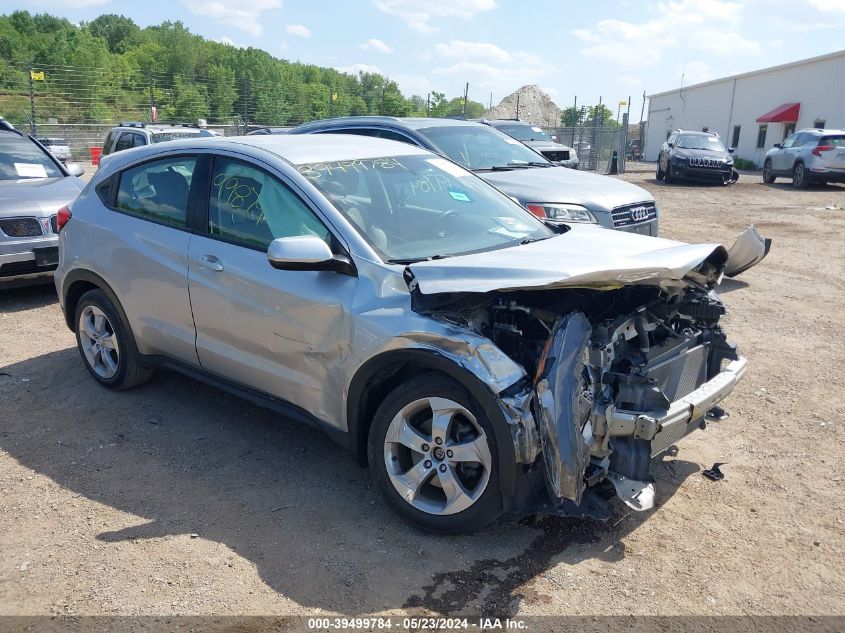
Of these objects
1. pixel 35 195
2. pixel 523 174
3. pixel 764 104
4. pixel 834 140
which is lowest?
pixel 35 195

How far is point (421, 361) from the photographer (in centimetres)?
343

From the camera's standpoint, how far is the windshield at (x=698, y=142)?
905 inches

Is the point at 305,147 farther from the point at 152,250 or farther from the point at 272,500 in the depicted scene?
the point at 272,500

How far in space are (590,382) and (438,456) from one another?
2.58 feet

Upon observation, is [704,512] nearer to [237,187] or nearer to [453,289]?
[453,289]

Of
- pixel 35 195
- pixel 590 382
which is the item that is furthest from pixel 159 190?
pixel 35 195

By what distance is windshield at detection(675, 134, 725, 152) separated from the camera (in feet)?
75.4

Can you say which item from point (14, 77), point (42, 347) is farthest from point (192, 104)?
point (42, 347)

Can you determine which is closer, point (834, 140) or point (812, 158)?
point (834, 140)

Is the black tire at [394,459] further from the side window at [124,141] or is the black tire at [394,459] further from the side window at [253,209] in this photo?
the side window at [124,141]

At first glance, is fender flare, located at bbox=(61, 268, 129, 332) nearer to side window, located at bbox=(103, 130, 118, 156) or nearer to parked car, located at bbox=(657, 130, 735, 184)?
side window, located at bbox=(103, 130, 118, 156)

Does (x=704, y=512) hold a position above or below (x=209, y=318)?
below

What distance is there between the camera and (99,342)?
5.33 meters

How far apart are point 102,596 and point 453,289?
6.59 feet
